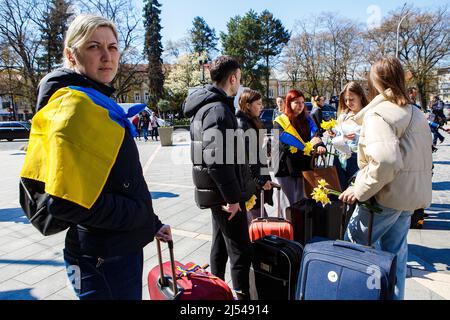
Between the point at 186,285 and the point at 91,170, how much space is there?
3.29ft

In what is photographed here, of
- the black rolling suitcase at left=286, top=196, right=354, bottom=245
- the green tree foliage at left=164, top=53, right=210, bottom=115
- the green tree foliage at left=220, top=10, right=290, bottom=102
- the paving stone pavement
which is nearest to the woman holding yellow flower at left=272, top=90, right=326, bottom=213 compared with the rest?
the black rolling suitcase at left=286, top=196, right=354, bottom=245

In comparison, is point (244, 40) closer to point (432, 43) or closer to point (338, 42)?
point (338, 42)

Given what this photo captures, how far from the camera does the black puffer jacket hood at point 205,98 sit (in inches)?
92.3

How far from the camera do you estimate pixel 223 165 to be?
2205 mm

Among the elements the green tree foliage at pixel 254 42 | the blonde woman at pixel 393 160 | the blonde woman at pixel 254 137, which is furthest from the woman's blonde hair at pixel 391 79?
the green tree foliage at pixel 254 42

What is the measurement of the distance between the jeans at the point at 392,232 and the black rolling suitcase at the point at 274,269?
515 millimetres

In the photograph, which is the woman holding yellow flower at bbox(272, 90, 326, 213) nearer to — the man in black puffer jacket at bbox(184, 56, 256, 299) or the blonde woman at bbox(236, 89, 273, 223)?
the blonde woman at bbox(236, 89, 273, 223)

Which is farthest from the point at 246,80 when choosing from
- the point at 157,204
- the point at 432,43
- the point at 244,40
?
the point at 157,204

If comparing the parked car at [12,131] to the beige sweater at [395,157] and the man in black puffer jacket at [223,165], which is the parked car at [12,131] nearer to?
the man in black puffer jacket at [223,165]

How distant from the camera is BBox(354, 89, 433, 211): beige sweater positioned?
6.65ft

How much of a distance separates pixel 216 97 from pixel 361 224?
1.46m

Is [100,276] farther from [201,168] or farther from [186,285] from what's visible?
[201,168]

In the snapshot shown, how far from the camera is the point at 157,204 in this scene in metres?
5.91
